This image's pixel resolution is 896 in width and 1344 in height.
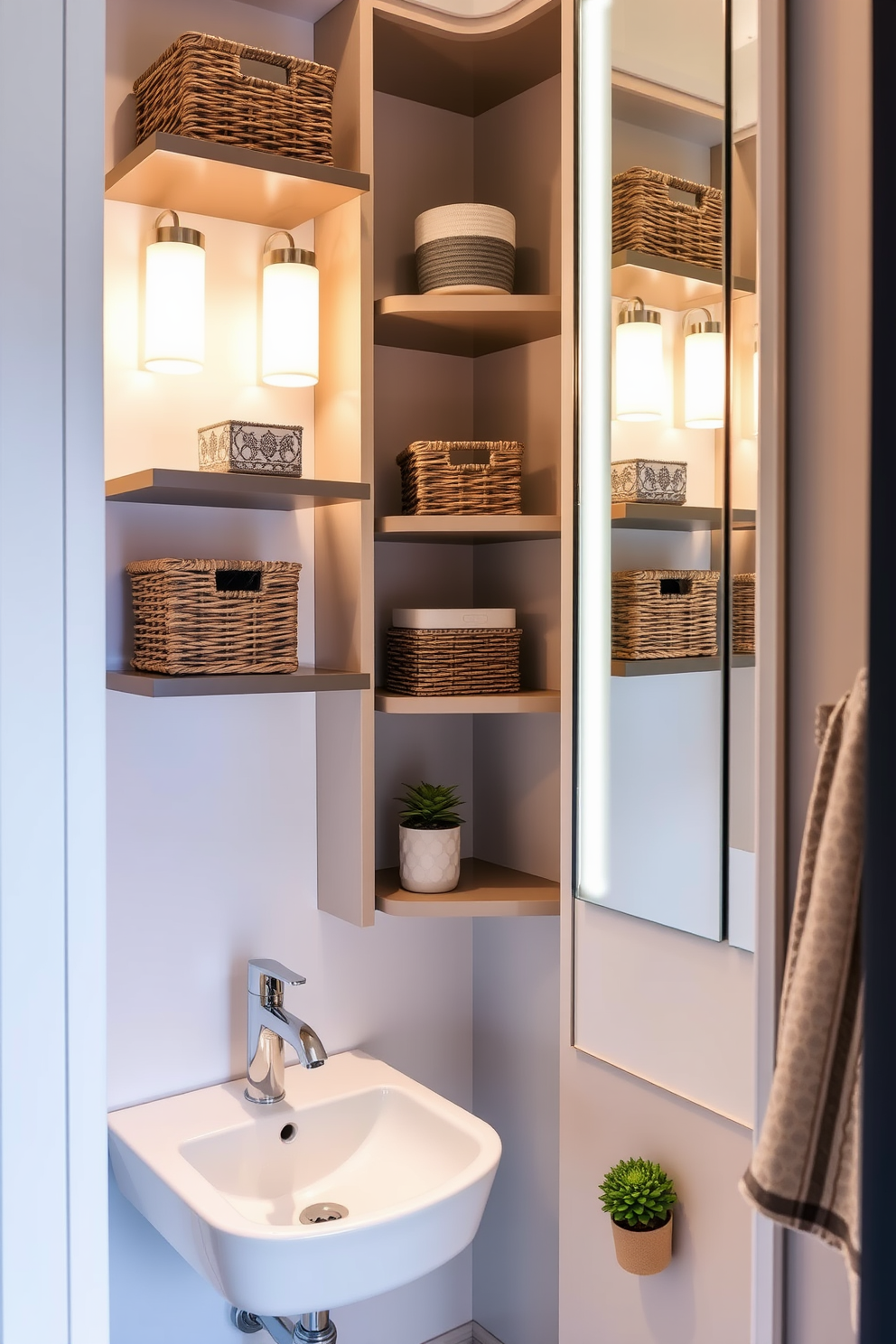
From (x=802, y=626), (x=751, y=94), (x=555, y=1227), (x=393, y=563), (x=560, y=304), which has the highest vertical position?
(x=751, y=94)

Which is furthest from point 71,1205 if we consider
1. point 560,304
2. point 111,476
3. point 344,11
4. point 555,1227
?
point 344,11

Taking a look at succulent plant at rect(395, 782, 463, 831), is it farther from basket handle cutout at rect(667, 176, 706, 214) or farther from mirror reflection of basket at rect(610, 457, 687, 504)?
basket handle cutout at rect(667, 176, 706, 214)

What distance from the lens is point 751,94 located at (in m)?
1.42

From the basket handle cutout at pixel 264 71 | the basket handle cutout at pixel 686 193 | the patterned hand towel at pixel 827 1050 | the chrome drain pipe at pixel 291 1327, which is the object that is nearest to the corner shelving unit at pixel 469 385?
the basket handle cutout at pixel 264 71

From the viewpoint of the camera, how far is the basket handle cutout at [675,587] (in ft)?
5.04

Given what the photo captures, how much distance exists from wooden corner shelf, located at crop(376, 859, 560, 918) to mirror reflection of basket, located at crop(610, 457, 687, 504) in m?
0.64

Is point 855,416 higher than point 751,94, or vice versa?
point 751,94

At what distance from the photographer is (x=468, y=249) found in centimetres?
178

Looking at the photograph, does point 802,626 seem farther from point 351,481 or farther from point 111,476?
point 111,476

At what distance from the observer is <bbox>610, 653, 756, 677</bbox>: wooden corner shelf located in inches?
57.7

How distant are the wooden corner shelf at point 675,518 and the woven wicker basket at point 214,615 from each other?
0.48 meters

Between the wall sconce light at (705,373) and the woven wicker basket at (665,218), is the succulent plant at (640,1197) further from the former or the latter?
the woven wicker basket at (665,218)

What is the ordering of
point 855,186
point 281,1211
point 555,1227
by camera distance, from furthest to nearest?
point 555,1227 → point 281,1211 → point 855,186

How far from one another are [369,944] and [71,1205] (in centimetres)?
113
